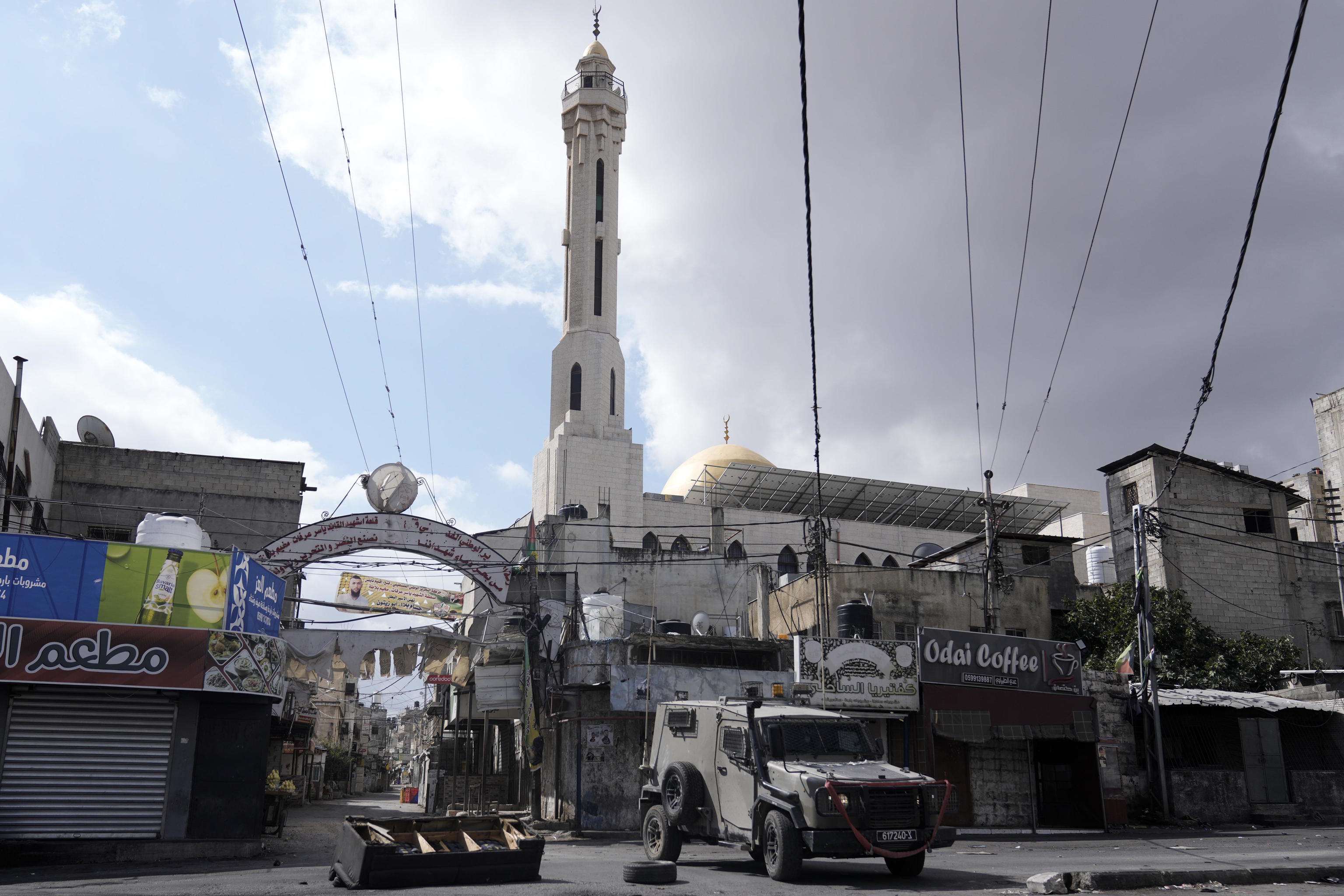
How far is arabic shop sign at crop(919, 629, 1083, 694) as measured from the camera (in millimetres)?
23797

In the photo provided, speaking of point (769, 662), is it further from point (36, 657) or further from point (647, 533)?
point (647, 533)

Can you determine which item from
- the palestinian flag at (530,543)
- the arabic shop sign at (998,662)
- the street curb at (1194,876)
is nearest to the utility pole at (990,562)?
the arabic shop sign at (998,662)

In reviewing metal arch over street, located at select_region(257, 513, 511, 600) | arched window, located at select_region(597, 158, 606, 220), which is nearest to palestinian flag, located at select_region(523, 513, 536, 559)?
metal arch over street, located at select_region(257, 513, 511, 600)

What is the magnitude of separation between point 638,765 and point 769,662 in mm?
4159

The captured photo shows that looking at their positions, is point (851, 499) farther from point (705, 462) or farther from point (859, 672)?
point (859, 672)

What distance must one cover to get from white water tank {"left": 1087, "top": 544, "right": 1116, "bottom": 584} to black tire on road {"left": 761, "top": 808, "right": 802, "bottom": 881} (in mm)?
30799

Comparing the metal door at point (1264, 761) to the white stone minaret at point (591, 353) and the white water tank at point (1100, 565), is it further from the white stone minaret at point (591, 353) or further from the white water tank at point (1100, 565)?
the white stone minaret at point (591, 353)

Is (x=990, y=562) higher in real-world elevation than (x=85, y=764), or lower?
higher

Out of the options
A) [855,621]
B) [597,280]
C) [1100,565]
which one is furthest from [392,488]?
[597,280]

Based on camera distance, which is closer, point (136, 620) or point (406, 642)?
point (136, 620)

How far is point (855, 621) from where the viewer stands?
25.7 m

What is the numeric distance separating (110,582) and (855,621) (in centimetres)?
1656

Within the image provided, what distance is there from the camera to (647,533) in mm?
52062

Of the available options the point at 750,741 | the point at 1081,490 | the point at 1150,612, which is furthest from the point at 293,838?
the point at 1081,490
